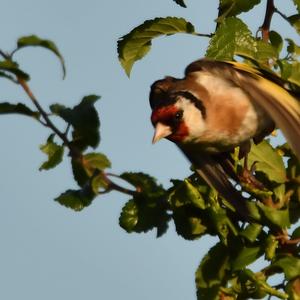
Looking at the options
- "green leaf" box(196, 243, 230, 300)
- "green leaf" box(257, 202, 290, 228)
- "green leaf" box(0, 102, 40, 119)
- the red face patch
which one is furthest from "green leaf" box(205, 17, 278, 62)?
"green leaf" box(0, 102, 40, 119)

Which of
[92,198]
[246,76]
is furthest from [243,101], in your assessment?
[92,198]

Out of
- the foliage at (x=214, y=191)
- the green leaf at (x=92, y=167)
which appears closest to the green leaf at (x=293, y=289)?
the foliage at (x=214, y=191)

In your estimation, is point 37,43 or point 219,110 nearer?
point 37,43

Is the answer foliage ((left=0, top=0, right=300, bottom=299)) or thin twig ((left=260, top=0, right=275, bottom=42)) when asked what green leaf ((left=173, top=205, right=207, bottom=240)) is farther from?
thin twig ((left=260, top=0, right=275, bottom=42))

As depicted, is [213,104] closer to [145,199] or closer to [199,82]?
[199,82]

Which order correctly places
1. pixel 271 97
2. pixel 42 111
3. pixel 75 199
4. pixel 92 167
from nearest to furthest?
pixel 42 111
pixel 92 167
pixel 75 199
pixel 271 97

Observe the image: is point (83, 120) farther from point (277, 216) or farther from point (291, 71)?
point (291, 71)

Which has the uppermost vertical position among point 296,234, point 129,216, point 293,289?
point 129,216

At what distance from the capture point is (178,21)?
3.22 m

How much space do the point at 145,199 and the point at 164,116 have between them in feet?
2.18

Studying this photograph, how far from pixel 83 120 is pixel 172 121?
0.96 meters

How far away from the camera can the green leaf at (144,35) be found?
3221 millimetres

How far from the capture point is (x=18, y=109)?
2.45m

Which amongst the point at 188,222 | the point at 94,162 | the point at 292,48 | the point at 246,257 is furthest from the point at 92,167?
the point at 292,48
